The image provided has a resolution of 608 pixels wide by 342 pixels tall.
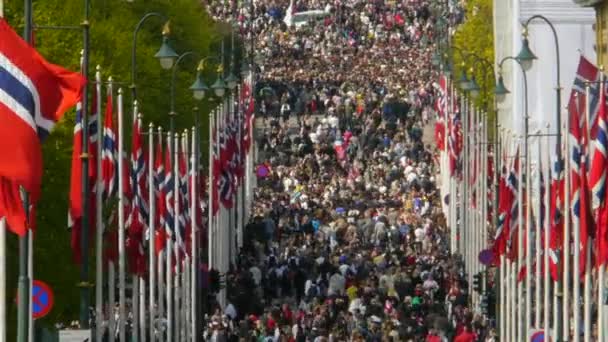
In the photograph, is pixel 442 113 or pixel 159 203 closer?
pixel 159 203

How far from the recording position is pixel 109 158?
186 feet

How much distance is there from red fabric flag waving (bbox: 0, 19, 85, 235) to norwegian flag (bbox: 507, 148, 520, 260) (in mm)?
32609

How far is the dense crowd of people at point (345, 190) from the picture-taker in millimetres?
83000

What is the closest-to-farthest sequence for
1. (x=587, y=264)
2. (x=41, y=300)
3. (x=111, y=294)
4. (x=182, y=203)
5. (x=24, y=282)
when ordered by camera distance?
(x=24, y=282)
(x=41, y=300)
(x=587, y=264)
(x=111, y=294)
(x=182, y=203)

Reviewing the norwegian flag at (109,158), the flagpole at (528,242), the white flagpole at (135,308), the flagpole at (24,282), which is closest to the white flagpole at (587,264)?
the norwegian flag at (109,158)

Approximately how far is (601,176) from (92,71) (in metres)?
28.3

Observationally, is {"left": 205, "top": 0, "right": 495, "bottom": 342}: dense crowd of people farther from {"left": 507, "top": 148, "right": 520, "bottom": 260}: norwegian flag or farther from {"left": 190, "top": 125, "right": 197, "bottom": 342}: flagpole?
{"left": 507, "top": 148, "right": 520, "bottom": 260}: norwegian flag

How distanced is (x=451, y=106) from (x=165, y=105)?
912 centimetres

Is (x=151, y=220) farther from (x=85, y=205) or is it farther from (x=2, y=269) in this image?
(x=2, y=269)

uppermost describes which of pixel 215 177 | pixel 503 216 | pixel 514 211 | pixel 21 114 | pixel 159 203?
pixel 215 177

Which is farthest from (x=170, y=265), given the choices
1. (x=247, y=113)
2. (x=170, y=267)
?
(x=247, y=113)

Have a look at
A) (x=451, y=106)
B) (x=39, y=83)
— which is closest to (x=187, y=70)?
(x=451, y=106)

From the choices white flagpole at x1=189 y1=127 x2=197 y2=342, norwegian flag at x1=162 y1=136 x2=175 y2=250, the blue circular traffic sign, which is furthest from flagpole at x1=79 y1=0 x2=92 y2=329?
white flagpole at x1=189 y1=127 x2=197 y2=342

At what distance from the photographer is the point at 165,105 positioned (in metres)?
95.5
